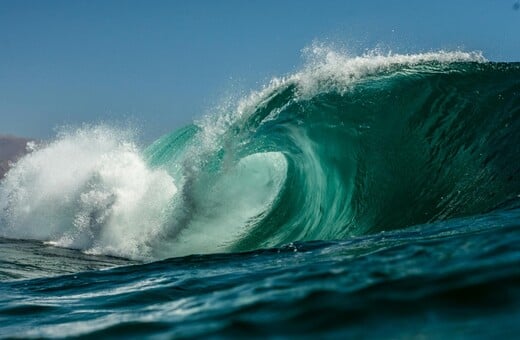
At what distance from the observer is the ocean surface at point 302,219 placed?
294 cm

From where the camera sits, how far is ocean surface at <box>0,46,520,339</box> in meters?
2.94

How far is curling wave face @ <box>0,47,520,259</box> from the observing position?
9.83 meters

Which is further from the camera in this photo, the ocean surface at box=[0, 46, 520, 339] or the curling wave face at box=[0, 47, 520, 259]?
the curling wave face at box=[0, 47, 520, 259]

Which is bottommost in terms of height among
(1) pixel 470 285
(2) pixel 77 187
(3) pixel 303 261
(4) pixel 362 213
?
(1) pixel 470 285

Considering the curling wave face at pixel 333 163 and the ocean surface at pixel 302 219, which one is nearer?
the ocean surface at pixel 302 219

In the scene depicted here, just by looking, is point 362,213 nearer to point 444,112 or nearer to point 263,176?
point 444,112

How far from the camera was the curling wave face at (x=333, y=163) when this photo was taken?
9828 mm

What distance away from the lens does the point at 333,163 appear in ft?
38.6

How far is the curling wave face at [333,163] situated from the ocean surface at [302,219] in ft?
0.10

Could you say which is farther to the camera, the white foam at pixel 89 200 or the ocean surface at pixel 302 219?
the white foam at pixel 89 200

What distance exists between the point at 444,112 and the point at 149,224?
21.5ft

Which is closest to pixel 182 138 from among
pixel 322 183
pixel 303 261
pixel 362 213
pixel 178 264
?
pixel 322 183

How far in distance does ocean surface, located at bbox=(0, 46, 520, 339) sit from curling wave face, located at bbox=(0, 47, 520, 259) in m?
0.03

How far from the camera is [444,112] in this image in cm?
1092
